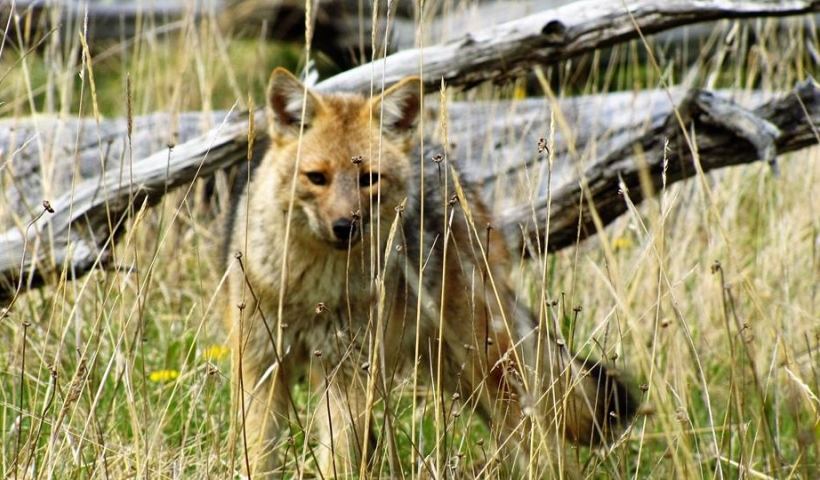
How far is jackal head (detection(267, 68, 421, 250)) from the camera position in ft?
12.3

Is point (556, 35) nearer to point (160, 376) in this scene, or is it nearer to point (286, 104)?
point (286, 104)

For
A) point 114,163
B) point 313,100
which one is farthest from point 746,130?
point 114,163

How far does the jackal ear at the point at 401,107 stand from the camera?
12.9 feet

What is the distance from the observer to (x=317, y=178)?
12.7 feet

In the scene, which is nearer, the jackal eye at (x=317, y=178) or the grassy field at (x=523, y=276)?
the grassy field at (x=523, y=276)

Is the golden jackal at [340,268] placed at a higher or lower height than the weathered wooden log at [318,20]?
lower

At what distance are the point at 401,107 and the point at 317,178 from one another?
20.1 inches

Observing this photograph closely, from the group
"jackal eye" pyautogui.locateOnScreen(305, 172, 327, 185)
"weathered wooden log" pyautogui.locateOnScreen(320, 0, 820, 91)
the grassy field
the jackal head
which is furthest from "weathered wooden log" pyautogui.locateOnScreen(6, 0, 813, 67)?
"jackal eye" pyautogui.locateOnScreen(305, 172, 327, 185)

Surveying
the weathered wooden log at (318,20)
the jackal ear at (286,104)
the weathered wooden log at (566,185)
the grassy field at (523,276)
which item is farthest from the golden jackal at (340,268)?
the weathered wooden log at (318,20)

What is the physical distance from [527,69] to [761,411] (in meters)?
2.43

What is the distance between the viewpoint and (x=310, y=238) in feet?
12.7

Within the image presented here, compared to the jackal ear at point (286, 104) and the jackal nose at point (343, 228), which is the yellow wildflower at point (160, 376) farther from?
the jackal ear at point (286, 104)

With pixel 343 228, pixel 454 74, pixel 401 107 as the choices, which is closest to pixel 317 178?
pixel 343 228

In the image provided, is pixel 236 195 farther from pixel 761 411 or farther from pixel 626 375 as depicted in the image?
pixel 761 411
